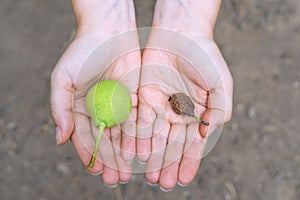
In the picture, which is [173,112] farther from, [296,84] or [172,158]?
[296,84]

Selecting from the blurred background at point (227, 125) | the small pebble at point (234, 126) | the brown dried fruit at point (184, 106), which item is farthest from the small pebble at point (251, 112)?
the brown dried fruit at point (184, 106)

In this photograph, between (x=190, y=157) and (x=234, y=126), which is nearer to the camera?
(x=190, y=157)

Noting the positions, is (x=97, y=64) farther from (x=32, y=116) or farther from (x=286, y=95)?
(x=286, y=95)

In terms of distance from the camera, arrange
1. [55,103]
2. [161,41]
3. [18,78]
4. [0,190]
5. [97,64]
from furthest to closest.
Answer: [18,78] < [0,190] < [161,41] < [97,64] < [55,103]

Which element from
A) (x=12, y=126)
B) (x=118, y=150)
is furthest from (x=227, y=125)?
(x=12, y=126)

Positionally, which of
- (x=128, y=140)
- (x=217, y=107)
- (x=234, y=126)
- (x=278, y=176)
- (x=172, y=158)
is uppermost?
(x=217, y=107)

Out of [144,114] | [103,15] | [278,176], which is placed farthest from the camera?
[278,176]

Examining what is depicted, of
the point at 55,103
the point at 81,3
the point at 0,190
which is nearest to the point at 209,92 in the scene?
the point at 55,103
